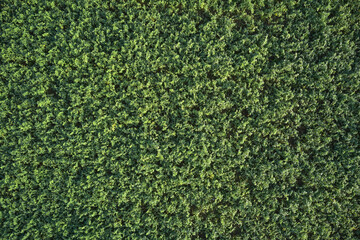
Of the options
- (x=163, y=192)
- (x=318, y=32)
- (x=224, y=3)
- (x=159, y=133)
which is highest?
(x=224, y=3)

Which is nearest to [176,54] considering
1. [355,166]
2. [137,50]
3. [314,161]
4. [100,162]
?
[137,50]

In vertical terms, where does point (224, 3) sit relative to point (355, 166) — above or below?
above

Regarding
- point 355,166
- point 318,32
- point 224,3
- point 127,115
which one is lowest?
point 355,166

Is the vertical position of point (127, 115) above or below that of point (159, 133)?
above

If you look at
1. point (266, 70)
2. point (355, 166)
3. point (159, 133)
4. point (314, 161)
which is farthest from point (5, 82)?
point (355, 166)

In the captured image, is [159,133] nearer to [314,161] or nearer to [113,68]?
[113,68]

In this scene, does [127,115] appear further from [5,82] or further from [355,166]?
[355,166]
